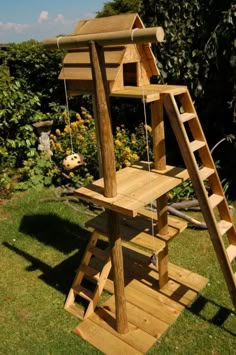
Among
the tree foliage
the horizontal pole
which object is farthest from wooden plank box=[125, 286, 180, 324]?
the tree foliage

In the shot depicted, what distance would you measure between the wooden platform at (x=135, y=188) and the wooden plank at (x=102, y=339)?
4.32 ft

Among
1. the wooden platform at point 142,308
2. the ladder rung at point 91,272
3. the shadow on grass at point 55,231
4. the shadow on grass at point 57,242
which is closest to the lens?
the wooden platform at point 142,308

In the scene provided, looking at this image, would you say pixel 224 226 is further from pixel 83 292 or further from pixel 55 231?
pixel 55 231

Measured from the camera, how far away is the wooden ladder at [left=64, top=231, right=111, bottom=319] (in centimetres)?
352

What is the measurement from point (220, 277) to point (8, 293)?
2.33 meters

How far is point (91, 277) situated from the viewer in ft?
12.1

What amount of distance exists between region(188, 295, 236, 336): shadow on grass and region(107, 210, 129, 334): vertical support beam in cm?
74

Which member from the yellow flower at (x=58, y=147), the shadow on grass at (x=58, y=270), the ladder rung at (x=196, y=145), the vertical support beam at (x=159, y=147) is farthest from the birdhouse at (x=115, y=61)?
the yellow flower at (x=58, y=147)

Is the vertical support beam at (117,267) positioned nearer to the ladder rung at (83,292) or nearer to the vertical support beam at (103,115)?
the vertical support beam at (103,115)

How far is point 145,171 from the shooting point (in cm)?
338

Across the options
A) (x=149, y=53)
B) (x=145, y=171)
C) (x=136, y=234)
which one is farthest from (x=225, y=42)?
(x=136, y=234)

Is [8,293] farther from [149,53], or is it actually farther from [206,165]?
[149,53]

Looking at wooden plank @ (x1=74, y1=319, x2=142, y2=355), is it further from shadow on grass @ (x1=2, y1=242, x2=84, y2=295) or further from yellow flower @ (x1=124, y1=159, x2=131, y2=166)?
yellow flower @ (x1=124, y1=159, x2=131, y2=166)

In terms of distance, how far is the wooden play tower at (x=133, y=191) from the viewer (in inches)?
108
